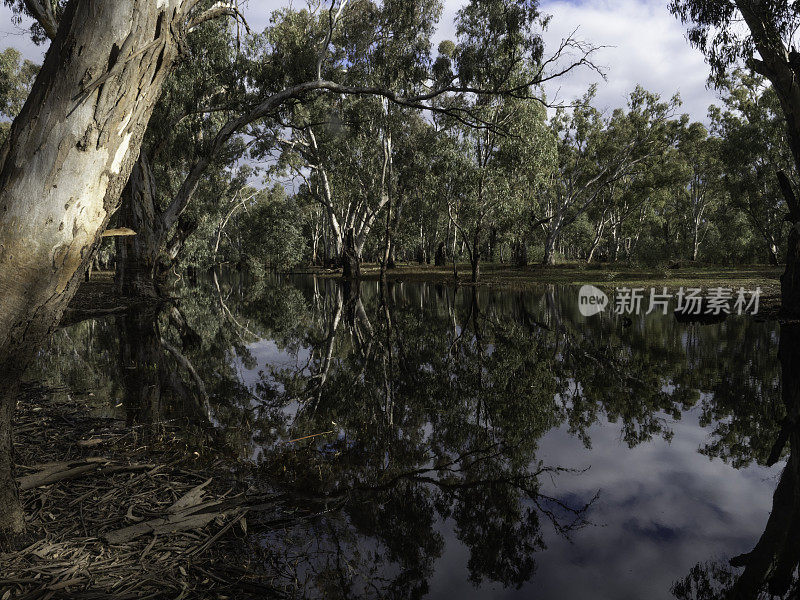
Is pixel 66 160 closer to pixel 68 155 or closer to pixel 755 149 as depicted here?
pixel 68 155

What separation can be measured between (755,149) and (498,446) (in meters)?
33.4

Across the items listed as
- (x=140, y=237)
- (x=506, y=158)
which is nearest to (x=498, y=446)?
(x=140, y=237)

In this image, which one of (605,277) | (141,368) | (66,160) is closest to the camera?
(66,160)

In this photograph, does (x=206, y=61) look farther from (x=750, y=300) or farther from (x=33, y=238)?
(x=750, y=300)

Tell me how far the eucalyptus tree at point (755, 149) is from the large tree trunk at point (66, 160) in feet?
116

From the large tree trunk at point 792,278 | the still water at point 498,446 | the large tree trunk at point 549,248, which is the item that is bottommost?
the still water at point 498,446

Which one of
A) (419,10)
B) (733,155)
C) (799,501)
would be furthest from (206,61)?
(733,155)

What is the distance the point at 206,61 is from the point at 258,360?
14.9 meters

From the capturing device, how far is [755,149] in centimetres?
2866

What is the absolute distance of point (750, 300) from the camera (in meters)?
16.9

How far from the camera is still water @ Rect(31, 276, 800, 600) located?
270 cm

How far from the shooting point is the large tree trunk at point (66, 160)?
6.99 feet

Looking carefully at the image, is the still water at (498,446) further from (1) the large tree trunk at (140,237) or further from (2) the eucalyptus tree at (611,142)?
(2) the eucalyptus tree at (611,142)

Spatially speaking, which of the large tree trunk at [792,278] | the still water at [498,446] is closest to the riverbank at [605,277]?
the large tree trunk at [792,278]
